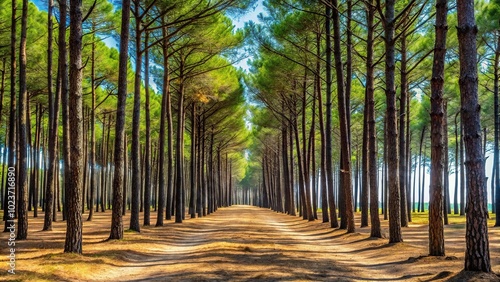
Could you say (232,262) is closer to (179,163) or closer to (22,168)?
(22,168)

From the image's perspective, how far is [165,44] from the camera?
2008 centimetres

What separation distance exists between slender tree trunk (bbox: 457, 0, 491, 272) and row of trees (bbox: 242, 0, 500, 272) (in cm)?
1

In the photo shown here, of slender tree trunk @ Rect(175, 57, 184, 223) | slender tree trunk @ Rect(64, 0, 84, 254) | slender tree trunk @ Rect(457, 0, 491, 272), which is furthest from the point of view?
slender tree trunk @ Rect(175, 57, 184, 223)

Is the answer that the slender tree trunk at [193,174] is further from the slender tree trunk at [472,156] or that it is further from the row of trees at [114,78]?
the slender tree trunk at [472,156]

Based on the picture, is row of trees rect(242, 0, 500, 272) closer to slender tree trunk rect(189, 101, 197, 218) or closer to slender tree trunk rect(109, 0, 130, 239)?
slender tree trunk rect(189, 101, 197, 218)

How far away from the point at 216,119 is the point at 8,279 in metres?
29.4

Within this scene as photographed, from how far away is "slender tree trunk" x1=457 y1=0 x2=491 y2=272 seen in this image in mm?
6359

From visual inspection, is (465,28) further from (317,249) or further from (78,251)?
(78,251)

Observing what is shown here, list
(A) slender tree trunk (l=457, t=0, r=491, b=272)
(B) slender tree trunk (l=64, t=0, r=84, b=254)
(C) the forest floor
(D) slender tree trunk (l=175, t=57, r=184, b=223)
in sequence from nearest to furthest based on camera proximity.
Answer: (A) slender tree trunk (l=457, t=0, r=491, b=272) → (C) the forest floor → (B) slender tree trunk (l=64, t=0, r=84, b=254) → (D) slender tree trunk (l=175, t=57, r=184, b=223)

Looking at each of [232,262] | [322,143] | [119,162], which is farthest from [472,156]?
[322,143]

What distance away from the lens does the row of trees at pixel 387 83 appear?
21.7 ft

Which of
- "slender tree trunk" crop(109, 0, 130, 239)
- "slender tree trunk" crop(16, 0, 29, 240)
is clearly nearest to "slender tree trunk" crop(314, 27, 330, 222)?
"slender tree trunk" crop(109, 0, 130, 239)

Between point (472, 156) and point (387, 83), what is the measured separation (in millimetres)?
5717

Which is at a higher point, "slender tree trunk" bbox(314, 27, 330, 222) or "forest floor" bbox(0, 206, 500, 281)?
"slender tree trunk" bbox(314, 27, 330, 222)
